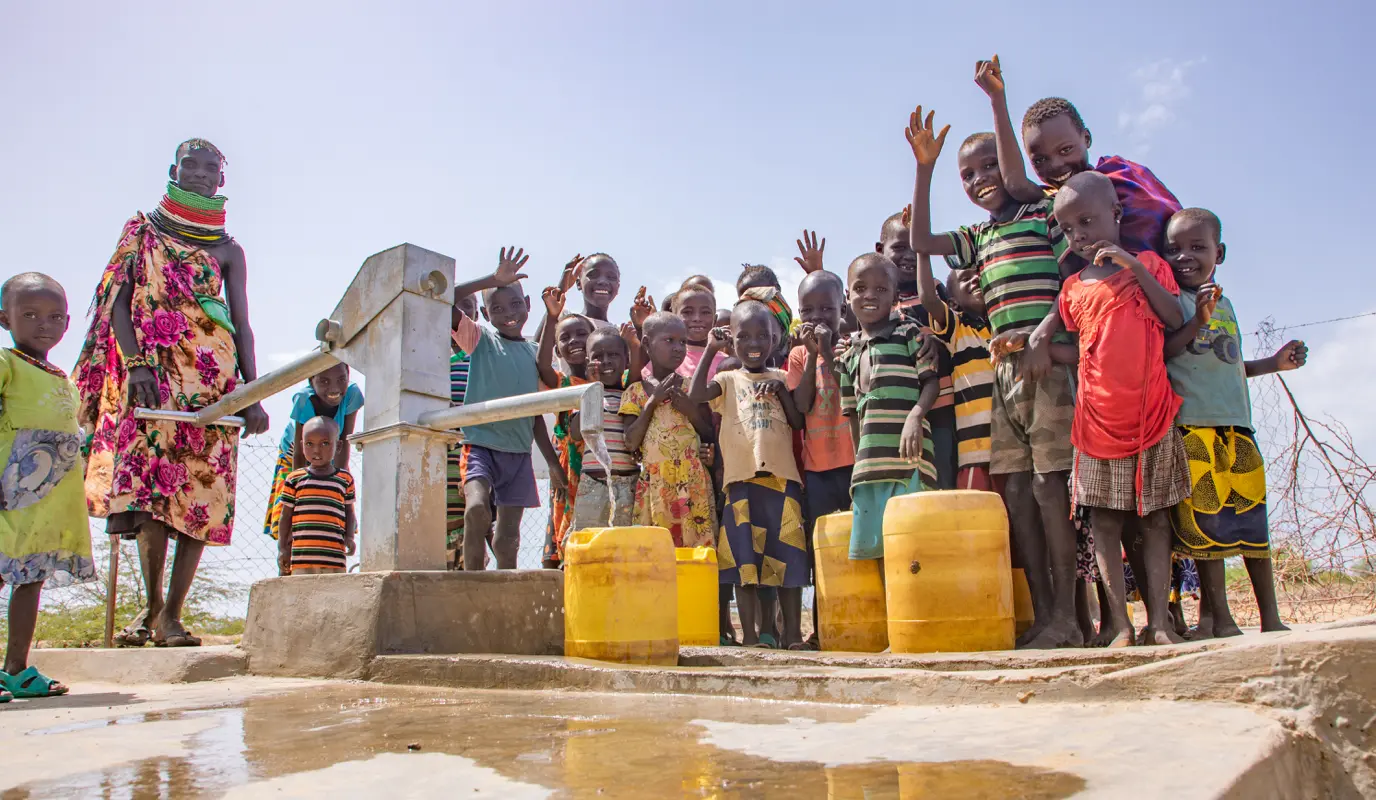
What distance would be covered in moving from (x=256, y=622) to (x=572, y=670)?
5.24 feet

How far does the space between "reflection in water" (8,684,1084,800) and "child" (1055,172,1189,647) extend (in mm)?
1337

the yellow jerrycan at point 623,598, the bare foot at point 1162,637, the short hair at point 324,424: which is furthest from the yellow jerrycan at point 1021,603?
the short hair at point 324,424

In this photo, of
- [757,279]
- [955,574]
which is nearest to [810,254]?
[757,279]

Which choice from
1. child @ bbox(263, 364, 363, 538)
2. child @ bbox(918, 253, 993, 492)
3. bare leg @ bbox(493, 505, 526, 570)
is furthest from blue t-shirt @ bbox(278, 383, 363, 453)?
child @ bbox(918, 253, 993, 492)

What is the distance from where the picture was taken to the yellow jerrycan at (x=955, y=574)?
10.3ft

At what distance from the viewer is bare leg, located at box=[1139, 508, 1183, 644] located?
120 inches

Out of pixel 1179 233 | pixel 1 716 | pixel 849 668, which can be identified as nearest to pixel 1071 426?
pixel 1179 233

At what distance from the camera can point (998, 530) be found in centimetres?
A: 318

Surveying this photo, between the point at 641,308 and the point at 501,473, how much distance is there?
1.24 meters

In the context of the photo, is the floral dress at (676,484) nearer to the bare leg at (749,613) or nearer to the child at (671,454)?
the child at (671,454)

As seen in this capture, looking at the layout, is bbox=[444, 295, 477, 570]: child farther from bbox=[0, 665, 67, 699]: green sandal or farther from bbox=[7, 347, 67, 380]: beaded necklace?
bbox=[0, 665, 67, 699]: green sandal

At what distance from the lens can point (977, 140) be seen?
13.4 feet

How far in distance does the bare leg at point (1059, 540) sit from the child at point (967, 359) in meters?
0.33

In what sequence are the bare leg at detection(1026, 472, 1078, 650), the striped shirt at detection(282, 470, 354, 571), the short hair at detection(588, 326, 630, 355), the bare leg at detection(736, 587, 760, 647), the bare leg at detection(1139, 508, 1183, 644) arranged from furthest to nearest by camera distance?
the striped shirt at detection(282, 470, 354, 571)
the short hair at detection(588, 326, 630, 355)
the bare leg at detection(736, 587, 760, 647)
the bare leg at detection(1026, 472, 1078, 650)
the bare leg at detection(1139, 508, 1183, 644)
